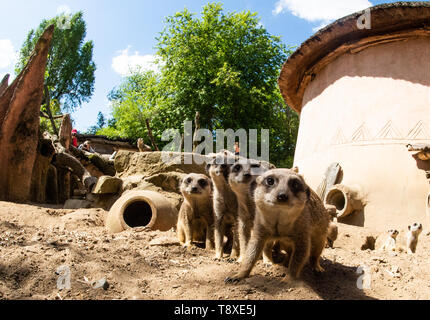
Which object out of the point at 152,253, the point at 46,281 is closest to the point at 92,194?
the point at 152,253

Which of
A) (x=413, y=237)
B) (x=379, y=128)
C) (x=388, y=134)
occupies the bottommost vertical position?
(x=413, y=237)

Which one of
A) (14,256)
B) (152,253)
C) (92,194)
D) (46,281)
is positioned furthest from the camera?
(92,194)

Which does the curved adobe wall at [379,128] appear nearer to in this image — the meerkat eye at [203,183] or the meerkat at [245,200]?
the meerkat eye at [203,183]

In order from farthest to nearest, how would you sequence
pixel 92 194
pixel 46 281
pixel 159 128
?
pixel 159 128
pixel 92 194
pixel 46 281

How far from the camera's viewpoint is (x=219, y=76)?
16188mm

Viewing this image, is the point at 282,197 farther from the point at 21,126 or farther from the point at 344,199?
the point at 21,126

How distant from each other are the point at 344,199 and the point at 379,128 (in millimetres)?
1605

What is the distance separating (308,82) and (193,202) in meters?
6.51

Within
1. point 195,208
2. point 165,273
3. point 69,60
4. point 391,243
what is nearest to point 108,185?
point 195,208

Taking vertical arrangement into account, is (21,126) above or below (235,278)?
above

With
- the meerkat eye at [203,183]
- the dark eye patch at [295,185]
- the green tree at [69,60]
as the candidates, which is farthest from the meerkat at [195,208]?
the green tree at [69,60]

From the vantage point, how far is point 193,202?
453 centimetres

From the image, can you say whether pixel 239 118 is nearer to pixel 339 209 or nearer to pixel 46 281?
pixel 339 209
